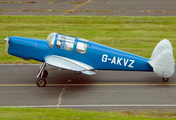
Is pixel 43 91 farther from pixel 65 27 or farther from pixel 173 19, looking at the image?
pixel 173 19

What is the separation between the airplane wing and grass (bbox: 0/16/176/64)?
24.9 ft

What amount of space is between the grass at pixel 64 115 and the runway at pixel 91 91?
927mm

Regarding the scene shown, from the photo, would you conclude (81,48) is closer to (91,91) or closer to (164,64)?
(91,91)

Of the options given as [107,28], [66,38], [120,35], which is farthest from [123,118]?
[107,28]

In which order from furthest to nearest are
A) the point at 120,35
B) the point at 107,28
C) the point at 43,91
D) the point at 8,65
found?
the point at 107,28
the point at 120,35
the point at 8,65
the point at 43,91

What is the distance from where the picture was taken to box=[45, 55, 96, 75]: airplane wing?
46.3ft

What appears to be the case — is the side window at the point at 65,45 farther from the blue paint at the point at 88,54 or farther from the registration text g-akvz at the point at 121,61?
the registration text g-akvz at the point at 121,61

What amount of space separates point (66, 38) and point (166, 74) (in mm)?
5721

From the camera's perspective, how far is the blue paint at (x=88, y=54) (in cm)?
1484

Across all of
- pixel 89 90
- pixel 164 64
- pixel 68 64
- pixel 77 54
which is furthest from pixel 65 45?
pixel 164 64

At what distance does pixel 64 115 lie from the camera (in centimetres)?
1060
